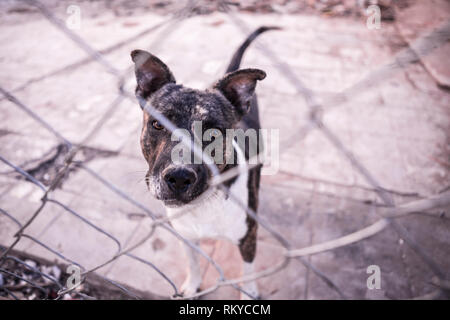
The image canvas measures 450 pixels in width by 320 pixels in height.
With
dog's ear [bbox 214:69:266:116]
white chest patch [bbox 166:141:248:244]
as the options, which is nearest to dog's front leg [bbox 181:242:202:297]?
white chest patch [bbox 166:141:248:244]

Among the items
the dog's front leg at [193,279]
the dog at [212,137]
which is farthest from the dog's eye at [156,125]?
the dog's front leg at [193,279]

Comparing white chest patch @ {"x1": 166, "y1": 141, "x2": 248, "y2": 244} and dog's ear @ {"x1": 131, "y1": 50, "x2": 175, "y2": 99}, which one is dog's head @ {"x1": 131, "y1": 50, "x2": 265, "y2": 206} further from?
white chest patch @ {"x1": 166, "y1": 141, "x2": 248, "y2": 244}

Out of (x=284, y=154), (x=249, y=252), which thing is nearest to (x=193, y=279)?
(x=249, y=252)

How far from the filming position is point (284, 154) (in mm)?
4348

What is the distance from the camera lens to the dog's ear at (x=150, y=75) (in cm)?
229

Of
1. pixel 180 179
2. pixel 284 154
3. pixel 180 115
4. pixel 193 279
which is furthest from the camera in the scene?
pixel 284 154

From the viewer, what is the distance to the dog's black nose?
5.80 feet

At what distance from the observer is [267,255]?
10.5 feet

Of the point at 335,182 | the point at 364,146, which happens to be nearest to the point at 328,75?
the point at 364,146

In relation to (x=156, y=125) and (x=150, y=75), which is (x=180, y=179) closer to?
(x=156, y=125)

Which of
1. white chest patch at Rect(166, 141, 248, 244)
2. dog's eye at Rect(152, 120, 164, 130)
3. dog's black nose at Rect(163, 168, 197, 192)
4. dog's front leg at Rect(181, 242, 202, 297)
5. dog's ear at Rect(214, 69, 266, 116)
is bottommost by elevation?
dog's front leg at Rect(181, 242, 202, 297)

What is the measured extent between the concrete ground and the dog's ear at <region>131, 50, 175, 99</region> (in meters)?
0.73

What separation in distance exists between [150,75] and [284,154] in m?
2.59
